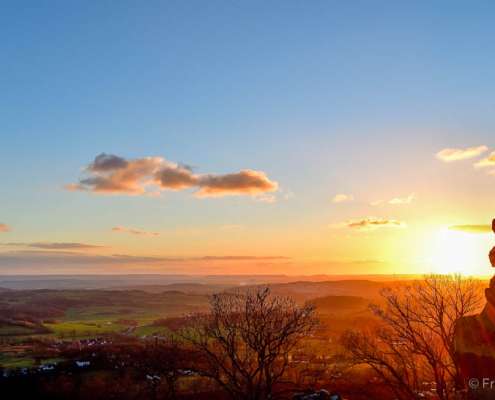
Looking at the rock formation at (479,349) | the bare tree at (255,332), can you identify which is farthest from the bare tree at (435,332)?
the bare tree at (255,332)

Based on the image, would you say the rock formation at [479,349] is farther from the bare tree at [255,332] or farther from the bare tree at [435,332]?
the bare tree at [255,332]

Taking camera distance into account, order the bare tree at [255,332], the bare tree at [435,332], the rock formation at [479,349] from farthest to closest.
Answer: the bare tree at [255,332]
the bare tree at [435,332]
the rock formation at [479,349]

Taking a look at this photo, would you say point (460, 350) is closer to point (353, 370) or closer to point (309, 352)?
point (353, 370)

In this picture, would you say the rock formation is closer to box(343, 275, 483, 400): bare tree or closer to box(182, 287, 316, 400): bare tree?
box(343, 275, 483, 400): bare tree

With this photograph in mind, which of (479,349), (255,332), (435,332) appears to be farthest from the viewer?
(255,332)

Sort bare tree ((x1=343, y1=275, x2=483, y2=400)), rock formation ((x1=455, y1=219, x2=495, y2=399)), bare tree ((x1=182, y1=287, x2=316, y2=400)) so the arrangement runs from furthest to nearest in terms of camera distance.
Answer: bare tree ((x1=182, y1=287, x2=316, y2=400))
bare tree ((x1=343, y1=275, x2=483, y2=400))
rock formation ((x1=455, y1=219, x2=495, y2=399))

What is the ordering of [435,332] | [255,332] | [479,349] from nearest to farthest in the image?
[479,349] → [435,332] → [255,332]

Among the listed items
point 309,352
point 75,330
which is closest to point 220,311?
point 309,352

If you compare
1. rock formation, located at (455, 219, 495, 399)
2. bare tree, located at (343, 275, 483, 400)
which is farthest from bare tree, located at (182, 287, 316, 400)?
rock formation, located at (455, 219, 495, 399)

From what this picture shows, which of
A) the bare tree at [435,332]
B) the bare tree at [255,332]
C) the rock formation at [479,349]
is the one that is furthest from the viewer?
the bare tree at [255,332]

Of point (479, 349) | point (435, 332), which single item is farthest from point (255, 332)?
point (479, 349)

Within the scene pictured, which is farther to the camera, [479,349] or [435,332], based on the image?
[435,332]

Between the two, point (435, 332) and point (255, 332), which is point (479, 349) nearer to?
point (435, 332)

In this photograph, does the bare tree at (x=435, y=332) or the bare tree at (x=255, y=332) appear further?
the bare tree at (x=255, y=332)
